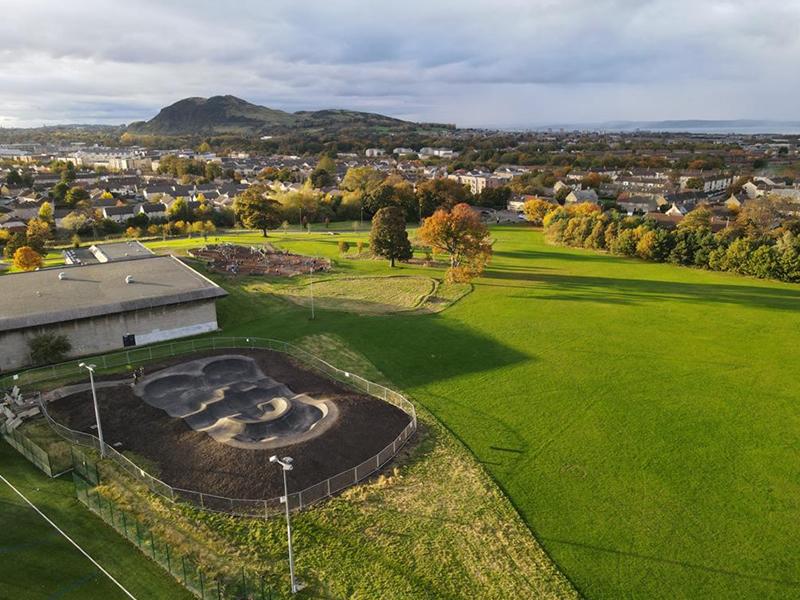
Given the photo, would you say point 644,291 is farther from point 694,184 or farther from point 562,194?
point 694,184

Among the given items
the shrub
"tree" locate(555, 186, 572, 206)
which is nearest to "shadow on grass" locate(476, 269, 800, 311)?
the shrub

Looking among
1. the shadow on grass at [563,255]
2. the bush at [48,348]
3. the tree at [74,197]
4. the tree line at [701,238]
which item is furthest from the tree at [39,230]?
the tree line at [701,238]

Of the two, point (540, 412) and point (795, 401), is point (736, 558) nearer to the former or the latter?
point (540, 412)

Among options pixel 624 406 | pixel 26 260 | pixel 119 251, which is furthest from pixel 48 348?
pixel 624 406

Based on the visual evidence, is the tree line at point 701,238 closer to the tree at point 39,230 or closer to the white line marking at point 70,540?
the white line marking at point 70,540

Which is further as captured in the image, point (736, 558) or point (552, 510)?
point (552, 510)

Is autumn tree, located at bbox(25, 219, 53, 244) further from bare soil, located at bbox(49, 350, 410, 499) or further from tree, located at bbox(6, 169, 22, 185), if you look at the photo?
tree, located at bbox(6, 169, 22, 185)

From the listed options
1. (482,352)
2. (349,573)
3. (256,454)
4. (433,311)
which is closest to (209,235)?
(433,311)
